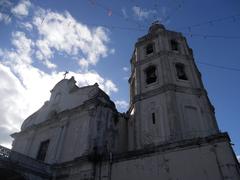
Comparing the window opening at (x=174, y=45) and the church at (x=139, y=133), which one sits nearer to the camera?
the church at (x=139, y=133)

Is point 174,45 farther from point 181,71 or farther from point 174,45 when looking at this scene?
point 181,71

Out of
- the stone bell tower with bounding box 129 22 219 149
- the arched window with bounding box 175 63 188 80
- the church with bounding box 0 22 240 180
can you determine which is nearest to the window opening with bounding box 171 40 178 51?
the stone bell tower with bounding box 129 22 219 149

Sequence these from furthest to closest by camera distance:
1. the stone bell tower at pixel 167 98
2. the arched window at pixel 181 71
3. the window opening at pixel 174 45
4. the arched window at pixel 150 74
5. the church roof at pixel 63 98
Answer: the window opening at pixel 174 45 → the arched window at pixel 150 74 → the arched window at pixel 181 71 → the church roof at pixel 63 98 → the stone bell tower at pixel 167 98

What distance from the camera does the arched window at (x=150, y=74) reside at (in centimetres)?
1956

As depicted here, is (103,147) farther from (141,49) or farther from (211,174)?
(141,49)

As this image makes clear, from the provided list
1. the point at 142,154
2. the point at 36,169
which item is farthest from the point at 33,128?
the point at 142,154

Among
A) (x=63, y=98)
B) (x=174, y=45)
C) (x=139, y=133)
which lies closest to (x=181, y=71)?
(x=174, y=45)

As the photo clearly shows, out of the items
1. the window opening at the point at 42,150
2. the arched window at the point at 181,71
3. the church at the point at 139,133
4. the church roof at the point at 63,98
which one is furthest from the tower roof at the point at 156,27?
the window opening at the point at 42,150

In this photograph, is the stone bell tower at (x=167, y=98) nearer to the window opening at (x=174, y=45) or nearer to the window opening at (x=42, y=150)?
the window opening at (x=174, y=45)

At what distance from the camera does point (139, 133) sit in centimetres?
1622

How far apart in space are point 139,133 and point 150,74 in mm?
6267

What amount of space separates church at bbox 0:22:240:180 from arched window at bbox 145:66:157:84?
89 millimetres

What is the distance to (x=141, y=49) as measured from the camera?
23.4 m

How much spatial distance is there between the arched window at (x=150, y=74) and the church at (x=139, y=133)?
9cm
